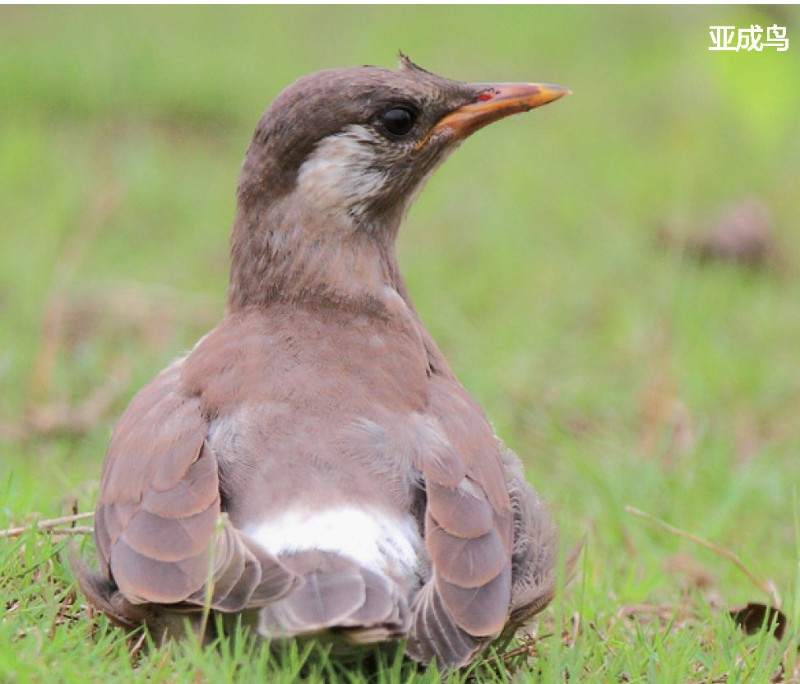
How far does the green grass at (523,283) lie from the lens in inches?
184

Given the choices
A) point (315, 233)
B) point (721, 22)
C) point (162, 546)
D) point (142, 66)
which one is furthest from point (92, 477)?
point (142, 66)

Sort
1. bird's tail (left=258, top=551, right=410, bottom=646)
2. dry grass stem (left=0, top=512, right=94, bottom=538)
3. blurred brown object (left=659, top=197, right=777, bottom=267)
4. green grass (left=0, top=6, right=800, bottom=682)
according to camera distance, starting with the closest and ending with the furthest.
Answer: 1. bird's tail (left=258, top=551, right=410, bottom=646)
2. green grass (left=0, top=6, right=800, bottom=682)
3. dry grass stem (left=0, top=512, right=94, bottom=538)
4. blurred brown object (left=659, top=197, right=777, bottom=267)

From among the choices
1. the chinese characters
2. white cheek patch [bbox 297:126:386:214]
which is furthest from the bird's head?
the chinese characters

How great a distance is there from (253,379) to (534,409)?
3.66 m

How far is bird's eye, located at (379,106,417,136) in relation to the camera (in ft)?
17.1

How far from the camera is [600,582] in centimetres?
568

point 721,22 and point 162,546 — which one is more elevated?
point 721,22

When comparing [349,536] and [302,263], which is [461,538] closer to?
[349,536]

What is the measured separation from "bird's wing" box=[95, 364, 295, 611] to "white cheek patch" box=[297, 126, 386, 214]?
875 millimetres

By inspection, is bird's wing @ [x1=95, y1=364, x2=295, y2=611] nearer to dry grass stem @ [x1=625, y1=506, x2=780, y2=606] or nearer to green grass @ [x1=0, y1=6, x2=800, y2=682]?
green grass @ [x1=0, y1=6, x2=800, y2=682]

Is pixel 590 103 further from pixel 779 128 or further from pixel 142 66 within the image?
pixel 779 128

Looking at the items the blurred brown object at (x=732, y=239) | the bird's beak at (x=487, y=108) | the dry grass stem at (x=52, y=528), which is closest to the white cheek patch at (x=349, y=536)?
the dry grass stem at (x=52, y=528)

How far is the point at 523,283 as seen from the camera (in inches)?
391

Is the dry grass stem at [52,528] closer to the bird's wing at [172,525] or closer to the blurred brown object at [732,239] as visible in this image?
the bird's wing at [172,525]
